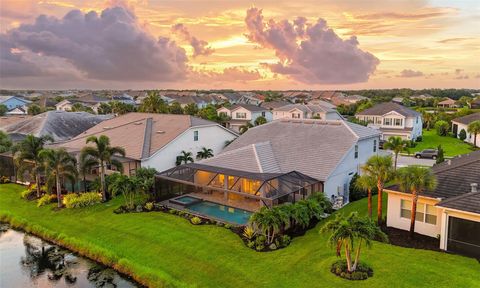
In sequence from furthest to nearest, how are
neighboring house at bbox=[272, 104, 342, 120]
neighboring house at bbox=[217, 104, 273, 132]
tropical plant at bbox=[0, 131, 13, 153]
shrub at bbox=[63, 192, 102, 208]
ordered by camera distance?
1. neighboring house at bbox=[217, 104, 273, 132]
2. neighboring house at bbox=[272, 104, 342, 120]
3. tropical plant at bbox=[0, 131, 13, 153]
4. shrub at bbox=[63, 192, 102, 208]

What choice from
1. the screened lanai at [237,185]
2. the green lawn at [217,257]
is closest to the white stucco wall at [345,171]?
the screened lanai at [237,185]

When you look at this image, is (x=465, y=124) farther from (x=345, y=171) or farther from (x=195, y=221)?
(x=195, y=221)

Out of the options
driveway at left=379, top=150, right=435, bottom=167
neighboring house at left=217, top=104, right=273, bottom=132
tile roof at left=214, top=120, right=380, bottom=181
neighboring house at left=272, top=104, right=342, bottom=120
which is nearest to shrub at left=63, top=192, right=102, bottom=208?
tile roof at left=214, top=120, right=380, bottom=181

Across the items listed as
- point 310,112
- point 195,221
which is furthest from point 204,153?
point 310,112

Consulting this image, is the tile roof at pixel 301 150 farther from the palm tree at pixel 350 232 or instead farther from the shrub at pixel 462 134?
the shrub at pixel 462 134

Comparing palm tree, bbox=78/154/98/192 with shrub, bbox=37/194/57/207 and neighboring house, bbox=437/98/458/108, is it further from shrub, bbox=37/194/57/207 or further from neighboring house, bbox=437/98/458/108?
neighboring house, bbox=437/98/458/108

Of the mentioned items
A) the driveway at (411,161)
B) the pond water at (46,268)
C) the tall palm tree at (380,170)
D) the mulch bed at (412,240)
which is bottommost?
the pond water at (46,268)
